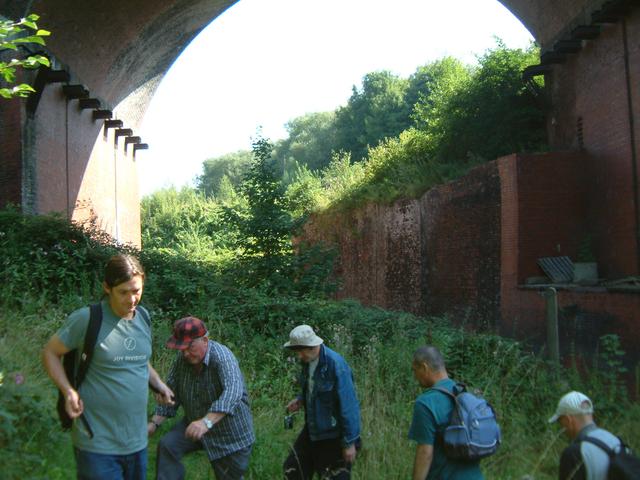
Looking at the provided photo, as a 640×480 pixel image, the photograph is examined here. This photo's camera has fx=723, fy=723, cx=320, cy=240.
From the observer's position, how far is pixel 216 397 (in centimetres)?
457

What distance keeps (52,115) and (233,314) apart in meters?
8.04

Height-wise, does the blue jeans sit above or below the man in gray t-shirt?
below

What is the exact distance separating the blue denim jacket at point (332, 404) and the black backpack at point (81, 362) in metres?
1.77

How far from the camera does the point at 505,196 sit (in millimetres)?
13742

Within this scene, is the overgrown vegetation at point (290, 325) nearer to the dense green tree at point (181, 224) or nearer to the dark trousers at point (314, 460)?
the dark trousers at point (314, 460)

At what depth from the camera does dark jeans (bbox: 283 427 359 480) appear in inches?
196

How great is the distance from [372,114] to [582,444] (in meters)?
47.7

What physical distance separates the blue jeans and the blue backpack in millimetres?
1640

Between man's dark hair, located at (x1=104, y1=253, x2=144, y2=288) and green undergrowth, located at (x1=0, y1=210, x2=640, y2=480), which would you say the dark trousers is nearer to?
green undergrowth, located at (x1=0, y1=210, x2=640, y2=480)

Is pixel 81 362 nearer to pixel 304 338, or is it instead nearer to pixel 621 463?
pixel 304 338

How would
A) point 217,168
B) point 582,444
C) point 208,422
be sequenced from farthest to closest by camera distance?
1. point 217,168
2. point 208,422
3. point 582,444

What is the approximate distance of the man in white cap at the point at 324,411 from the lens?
4.83 meters

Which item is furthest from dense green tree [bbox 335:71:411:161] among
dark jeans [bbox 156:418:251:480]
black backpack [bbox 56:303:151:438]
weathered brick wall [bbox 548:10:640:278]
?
black backpack [bbox 56:303:151:438]

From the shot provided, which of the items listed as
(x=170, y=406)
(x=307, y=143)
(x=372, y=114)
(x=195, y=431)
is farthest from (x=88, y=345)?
(x=307, y=143)
